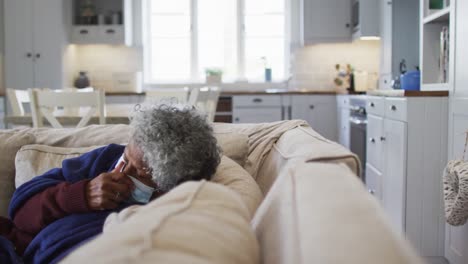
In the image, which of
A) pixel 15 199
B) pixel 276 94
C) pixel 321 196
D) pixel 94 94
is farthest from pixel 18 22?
pixel 321 196

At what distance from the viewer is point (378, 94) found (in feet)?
12.3

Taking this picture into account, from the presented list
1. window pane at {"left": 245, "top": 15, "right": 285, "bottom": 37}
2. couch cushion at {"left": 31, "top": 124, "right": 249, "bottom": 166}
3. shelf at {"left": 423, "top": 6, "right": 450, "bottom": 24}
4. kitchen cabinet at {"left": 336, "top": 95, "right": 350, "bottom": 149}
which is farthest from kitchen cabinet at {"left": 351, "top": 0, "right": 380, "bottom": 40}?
couch cushion at {"left": 31, "top": 124, "right": 249, "bottom": 166}

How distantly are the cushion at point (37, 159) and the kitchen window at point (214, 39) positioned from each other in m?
5.03

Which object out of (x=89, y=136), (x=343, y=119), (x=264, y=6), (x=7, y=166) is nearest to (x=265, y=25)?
(x=264, y=6)

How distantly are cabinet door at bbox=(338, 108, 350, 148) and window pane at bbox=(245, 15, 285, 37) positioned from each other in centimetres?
139

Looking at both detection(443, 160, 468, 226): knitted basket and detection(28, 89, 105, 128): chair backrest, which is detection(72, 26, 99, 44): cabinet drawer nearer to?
detection(28, 89, 105, 128): chair backrest

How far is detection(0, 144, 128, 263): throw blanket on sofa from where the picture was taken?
4.39 feet

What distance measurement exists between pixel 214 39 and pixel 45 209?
561 cm

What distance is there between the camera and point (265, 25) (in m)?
6.88

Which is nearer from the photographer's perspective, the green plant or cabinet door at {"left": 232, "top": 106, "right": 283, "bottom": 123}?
cabinet door at {"left": 232, "top": 106, "right": 283, "bottom": 123}

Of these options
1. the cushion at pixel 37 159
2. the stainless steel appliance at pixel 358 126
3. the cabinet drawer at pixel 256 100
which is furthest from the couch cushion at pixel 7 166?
the cabinet drawer at pixel 256 100

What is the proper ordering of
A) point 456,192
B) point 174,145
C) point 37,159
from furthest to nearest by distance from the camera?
1. point 456,192
2. point 37,159
3. point 174,145

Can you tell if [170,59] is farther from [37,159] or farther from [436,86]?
[37,159]

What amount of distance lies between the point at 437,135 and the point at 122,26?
4331 millimetres
